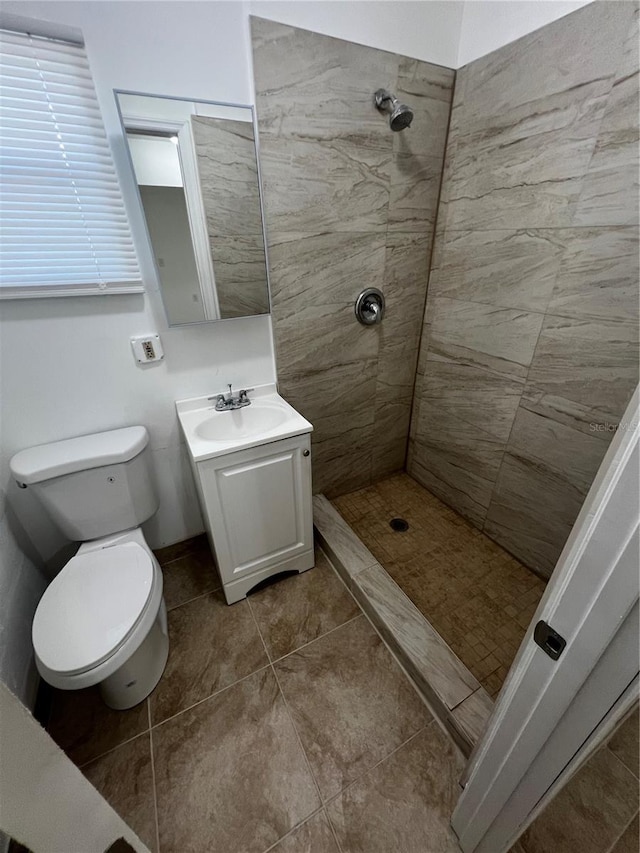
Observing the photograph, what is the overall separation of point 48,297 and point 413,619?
1796mm

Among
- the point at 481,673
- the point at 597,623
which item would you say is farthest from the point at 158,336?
the point at 481,673

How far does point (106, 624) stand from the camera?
1053mm

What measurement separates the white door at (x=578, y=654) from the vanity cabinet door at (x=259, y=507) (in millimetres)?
968

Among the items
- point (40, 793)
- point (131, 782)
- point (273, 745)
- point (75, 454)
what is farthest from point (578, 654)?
point (75, 454)

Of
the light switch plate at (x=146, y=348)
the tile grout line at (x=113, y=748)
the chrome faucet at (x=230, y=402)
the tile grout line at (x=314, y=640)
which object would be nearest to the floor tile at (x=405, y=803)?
the tile grout line at (x=314, y=640)

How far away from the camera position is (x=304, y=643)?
1428 mm

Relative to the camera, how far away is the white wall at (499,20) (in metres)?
1.14

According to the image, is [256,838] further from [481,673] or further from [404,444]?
[404,444]

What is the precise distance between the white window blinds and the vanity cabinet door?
2.67ft

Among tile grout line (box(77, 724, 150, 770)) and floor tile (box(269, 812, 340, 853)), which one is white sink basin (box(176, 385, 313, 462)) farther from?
floor tile (box(269, 812, 340, 853))

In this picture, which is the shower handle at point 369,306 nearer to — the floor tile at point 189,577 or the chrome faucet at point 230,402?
the chrome faucet at point 230,402

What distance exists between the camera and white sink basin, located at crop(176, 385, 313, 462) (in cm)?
136

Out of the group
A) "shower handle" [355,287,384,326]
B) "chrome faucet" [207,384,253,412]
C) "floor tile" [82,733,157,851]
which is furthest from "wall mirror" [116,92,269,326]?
"floor tile" [82,733,157,851]

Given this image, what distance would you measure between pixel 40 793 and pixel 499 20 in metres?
2.43
